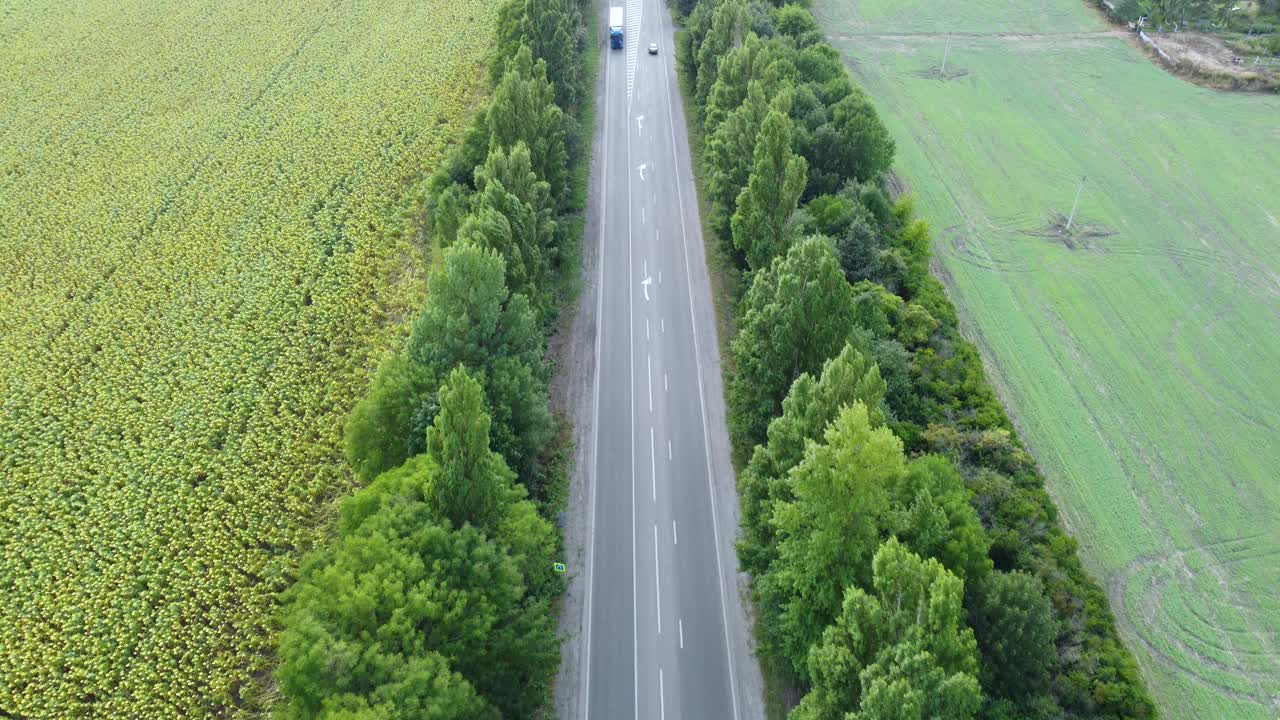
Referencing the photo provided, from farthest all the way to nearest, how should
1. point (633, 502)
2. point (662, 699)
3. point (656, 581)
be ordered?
point (633, 502) < point (656, 581) < point (662, 699)

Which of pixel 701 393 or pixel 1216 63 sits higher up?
pixel 1216 63

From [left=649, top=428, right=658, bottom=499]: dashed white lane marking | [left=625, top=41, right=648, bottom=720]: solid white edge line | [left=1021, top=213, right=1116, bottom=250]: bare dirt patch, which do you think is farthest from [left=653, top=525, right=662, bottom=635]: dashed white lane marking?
[left=1021, top=213, right=1116, bottom=250]: bare dirt patch

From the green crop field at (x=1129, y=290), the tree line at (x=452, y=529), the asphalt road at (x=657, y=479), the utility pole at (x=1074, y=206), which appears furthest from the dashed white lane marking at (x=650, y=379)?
the utility pole at (x=1074, y=206)

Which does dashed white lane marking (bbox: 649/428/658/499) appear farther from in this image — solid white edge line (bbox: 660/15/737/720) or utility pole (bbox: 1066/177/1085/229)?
utility pole (bbox: 1066/177/1085/229)

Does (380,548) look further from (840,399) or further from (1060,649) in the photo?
(1060,649)

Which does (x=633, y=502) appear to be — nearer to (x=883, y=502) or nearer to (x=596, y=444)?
(x=596, y=444)

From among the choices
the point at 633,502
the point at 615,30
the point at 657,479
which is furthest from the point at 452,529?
the point at 615,30

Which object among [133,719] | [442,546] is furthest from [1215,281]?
[133,719]
